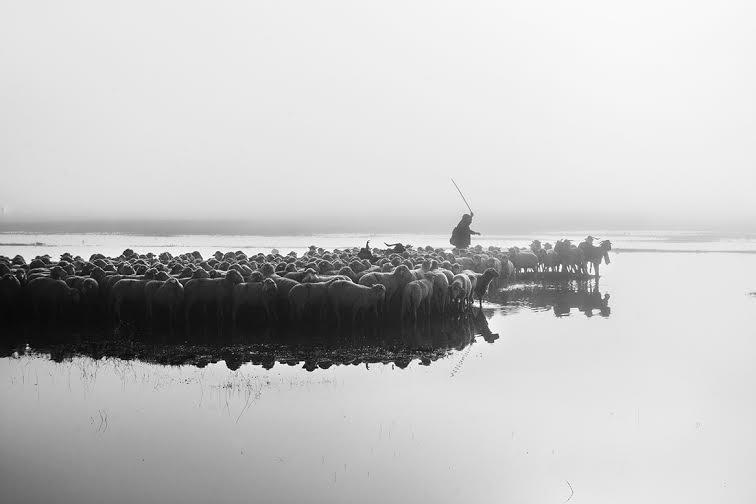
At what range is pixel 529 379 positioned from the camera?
10.4 metres

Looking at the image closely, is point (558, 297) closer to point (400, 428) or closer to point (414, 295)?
point (414, 295)

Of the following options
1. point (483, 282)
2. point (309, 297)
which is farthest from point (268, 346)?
point (483, 282)

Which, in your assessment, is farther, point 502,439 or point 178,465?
point 502,439

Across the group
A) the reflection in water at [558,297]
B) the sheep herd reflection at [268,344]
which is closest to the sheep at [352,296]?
the sheep herd reflection at [268,344]

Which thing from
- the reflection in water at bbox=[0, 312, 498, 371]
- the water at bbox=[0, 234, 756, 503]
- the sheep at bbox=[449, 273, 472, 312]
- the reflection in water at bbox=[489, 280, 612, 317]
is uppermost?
the sheep at bbox=[449, 273, 472, 312]

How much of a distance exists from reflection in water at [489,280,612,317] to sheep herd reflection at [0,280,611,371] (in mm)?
1439

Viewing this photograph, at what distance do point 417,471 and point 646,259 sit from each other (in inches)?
1381

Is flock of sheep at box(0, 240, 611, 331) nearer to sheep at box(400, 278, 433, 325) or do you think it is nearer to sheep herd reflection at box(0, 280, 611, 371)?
sheep at box(400, 278, 433, 325)

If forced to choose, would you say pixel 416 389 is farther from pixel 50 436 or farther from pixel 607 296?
pixel 607 296

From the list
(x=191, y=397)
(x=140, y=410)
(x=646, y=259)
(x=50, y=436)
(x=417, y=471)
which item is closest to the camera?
(x=417, y=471)

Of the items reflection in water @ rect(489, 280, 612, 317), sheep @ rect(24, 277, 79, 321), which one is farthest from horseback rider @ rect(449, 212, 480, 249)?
sheep @ rect(24, 277, 79, 321)

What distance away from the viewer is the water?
248 inches

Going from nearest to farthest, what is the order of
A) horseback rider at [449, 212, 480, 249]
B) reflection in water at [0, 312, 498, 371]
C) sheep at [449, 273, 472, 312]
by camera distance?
reflection in water at [0, 312, 498, 371] < sheep at [449, 273, 472, 312] < horseback rider at [449, 212, 480, 249]

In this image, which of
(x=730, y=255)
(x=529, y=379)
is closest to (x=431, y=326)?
(x=529, y=379)
